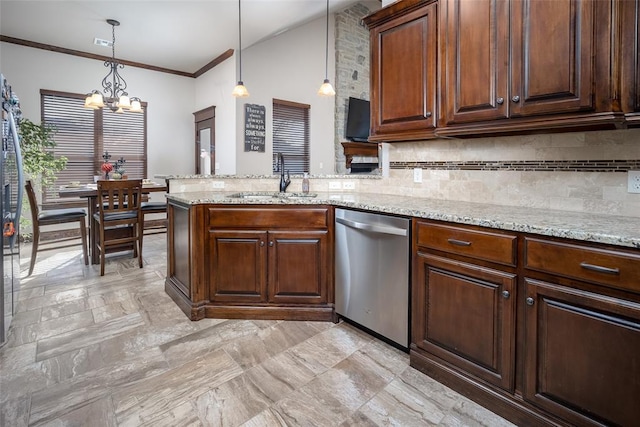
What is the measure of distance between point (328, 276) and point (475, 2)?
1.90 m

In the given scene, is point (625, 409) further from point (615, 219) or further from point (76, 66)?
point (76, 66)

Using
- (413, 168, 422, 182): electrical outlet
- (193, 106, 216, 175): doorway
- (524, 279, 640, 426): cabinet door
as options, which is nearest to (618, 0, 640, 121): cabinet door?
(524, 279, 640, 426): cabinet door

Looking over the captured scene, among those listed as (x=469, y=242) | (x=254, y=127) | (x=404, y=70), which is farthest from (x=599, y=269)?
(x=254, y=127)

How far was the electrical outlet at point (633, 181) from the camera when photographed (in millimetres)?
1672

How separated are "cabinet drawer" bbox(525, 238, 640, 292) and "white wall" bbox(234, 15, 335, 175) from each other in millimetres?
4564

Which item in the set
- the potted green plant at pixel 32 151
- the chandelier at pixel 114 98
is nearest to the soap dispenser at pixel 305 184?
the chandelier at pixel 114 98

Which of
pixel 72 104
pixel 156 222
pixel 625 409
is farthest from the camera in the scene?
pixel 156 222

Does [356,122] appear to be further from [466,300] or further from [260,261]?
[466,300]

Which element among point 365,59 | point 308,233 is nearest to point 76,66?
point 365,59

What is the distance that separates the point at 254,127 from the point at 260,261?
11.5 ft

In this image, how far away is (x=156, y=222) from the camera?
20.8 feet

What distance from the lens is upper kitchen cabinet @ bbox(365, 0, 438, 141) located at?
7.14ft

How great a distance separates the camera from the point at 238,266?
2559mm

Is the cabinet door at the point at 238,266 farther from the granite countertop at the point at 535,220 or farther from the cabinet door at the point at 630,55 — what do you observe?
the cabinet door at the point at 630,55
